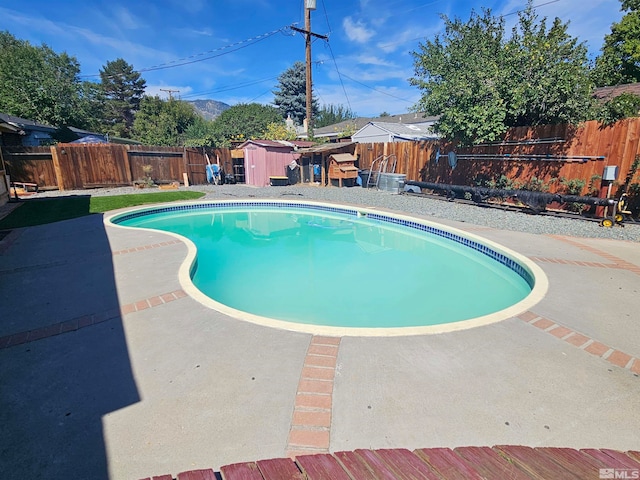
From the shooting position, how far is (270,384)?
2586 millimetres

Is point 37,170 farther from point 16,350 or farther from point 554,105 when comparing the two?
point 554,105

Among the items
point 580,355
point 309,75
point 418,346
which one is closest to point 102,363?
point 418,346

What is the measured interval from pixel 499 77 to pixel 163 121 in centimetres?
3164

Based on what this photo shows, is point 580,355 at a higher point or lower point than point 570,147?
lower

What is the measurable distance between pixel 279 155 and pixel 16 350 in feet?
53.9

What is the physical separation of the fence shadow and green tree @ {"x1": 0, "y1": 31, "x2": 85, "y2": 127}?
24024mm

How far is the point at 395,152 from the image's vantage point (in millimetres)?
15242

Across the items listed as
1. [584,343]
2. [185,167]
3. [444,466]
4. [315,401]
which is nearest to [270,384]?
[315,401]

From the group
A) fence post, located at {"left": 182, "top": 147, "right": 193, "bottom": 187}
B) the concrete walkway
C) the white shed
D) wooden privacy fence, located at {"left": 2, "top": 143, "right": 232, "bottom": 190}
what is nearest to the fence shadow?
the concrete walkway

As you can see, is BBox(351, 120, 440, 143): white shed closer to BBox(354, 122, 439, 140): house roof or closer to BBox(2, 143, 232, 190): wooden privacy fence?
BBox(354, 122, 439, 140): house roof

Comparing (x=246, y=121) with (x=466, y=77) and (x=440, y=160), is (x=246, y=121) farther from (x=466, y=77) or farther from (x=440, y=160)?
(x=466, y=77)

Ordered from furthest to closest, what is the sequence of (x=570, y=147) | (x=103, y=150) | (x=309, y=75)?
(x=309, y=75) → (x=103, y=150) → (x=570, y=147)

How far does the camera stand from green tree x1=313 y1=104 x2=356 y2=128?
165ft

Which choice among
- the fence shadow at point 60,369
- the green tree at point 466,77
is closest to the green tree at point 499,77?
the green tree at point 466,77
